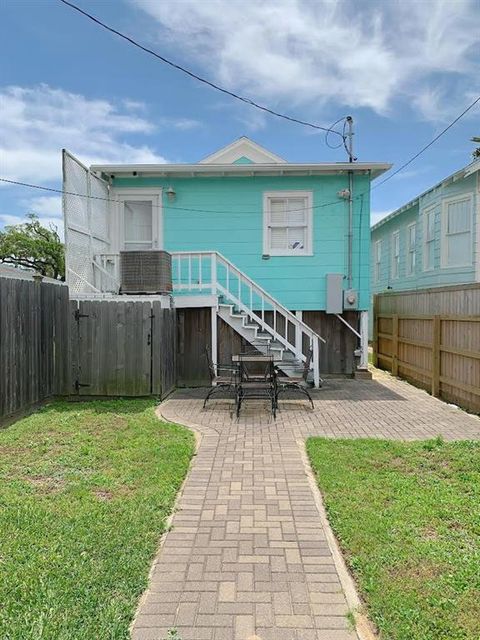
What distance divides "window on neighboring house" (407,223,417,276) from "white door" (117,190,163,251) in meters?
8.37

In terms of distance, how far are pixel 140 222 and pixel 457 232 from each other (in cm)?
806

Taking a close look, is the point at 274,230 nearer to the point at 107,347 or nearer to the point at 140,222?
the point at 140,222

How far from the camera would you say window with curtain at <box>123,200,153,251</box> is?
Answer: 11039 millimetres

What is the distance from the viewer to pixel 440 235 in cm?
1254

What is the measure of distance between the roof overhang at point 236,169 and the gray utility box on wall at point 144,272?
9.01ft

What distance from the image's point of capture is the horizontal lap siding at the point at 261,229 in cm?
1061

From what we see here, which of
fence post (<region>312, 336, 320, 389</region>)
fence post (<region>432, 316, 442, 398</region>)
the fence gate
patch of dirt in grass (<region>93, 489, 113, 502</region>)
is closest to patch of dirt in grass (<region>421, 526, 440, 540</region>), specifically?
patch of dirt in grass (<region>93, 489, 113, 502</region>)

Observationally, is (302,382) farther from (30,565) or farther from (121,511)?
(30,565)

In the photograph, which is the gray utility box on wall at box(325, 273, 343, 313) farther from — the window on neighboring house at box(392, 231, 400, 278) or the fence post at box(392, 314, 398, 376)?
the window on neighboring house at box(392, 231, 400, 278)

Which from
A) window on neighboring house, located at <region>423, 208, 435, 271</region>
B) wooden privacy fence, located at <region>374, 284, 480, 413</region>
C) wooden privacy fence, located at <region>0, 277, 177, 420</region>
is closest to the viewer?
wooden privacy fence, located at <region>374, 284, 480, 413</region>

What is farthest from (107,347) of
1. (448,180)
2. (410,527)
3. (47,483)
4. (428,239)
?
(428,239)

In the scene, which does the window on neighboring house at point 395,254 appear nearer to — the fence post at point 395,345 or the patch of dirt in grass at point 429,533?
the fence post at point 395,345

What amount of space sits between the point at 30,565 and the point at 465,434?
5.39 m

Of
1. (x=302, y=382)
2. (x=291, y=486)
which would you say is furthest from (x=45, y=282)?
(x=291, y=486)
